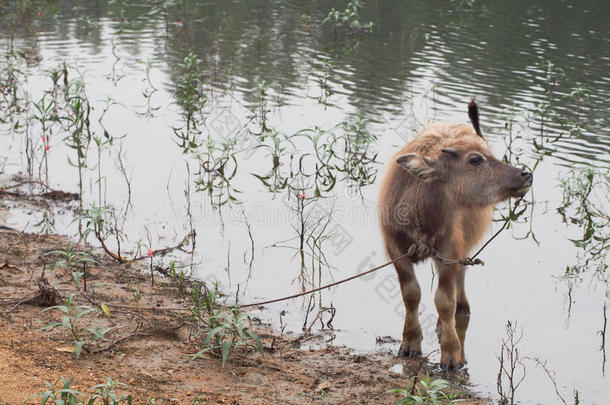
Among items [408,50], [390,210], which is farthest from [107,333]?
[408,50]

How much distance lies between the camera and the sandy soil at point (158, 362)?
376 centimetres

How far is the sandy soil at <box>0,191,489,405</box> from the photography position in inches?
148

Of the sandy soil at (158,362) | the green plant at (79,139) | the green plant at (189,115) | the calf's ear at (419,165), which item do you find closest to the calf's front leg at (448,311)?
the sandy soil at (158,362)

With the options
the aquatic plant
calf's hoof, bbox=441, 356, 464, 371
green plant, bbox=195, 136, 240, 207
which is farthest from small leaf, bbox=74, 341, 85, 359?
the aquatic plant

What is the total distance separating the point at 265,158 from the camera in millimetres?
8453

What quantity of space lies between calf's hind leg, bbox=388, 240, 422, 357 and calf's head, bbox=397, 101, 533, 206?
544mm

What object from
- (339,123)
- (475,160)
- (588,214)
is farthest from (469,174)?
(339,123)

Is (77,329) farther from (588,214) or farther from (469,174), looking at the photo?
(588,214)

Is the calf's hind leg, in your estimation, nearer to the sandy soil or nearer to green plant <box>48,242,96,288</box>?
the sandy soil

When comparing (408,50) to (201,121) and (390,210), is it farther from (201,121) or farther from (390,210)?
(390,210)

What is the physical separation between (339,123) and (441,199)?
3747 mm

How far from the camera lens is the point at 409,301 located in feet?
15.7

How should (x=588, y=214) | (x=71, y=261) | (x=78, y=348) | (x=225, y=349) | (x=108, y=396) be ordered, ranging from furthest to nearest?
(x=588, y=214) < (x=71, y=261) < (x=225, y=349) < (x=78, y=348) < (x=108, y=396)

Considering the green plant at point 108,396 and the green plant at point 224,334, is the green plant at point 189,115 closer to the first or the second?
the green plant at point 224,334
